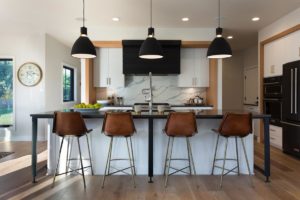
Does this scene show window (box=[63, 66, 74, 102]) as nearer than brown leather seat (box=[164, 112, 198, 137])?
No

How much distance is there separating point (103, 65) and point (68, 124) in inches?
123

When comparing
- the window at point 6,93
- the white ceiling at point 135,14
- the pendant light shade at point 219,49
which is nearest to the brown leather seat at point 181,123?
the pendant light shade at point 219,49

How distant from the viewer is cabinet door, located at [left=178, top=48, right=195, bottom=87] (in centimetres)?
616

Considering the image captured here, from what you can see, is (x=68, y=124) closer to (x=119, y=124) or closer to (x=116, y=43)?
(x=119, y=124)

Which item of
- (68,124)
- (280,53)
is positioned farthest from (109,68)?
(280,53)

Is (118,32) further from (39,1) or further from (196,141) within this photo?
(196,141)

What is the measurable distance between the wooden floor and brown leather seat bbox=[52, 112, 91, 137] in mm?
704

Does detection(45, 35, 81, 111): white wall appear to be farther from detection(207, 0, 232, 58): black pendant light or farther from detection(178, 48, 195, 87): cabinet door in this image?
detection(207, 0, 232, 58): black pendant light

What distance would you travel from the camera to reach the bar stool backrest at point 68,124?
10.5 feet

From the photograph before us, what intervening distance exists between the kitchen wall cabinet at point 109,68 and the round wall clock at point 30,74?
1569 mm

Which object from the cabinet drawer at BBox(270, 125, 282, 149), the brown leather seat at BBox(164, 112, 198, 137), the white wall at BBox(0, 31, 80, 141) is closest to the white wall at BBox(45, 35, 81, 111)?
the white wall at BBox(0, 31, 80, 141)

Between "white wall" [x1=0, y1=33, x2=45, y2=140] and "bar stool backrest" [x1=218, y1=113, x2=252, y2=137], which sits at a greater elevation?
"white wall" [x1=0, y1=33, x2=45, y2=140]

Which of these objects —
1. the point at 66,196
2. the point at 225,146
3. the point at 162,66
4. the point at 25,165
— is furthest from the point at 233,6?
the point at 25,165

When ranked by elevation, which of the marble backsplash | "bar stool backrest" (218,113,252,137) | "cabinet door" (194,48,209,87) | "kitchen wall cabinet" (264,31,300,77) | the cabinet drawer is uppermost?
"kitchen wall cabinet" (264,31,300,77)
